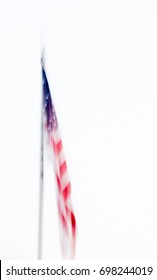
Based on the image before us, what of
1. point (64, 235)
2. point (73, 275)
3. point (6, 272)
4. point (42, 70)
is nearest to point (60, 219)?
point (64, 235)

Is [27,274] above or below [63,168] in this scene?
below

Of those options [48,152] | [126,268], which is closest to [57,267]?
[126,268]

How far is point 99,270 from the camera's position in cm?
347

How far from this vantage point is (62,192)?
3.17 m

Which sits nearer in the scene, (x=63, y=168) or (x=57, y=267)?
(x=63, y=168)

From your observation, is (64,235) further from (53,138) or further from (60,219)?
(53,138)

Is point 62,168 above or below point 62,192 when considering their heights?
above

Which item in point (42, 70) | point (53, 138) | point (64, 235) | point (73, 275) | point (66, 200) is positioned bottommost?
point (73, 275)

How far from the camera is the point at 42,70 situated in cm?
348

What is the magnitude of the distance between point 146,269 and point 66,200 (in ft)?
4.02

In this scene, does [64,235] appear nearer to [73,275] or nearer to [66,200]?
[66,200]

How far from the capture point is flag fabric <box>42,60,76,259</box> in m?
3.11

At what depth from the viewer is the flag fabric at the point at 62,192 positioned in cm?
311

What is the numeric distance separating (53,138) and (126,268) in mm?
1589
